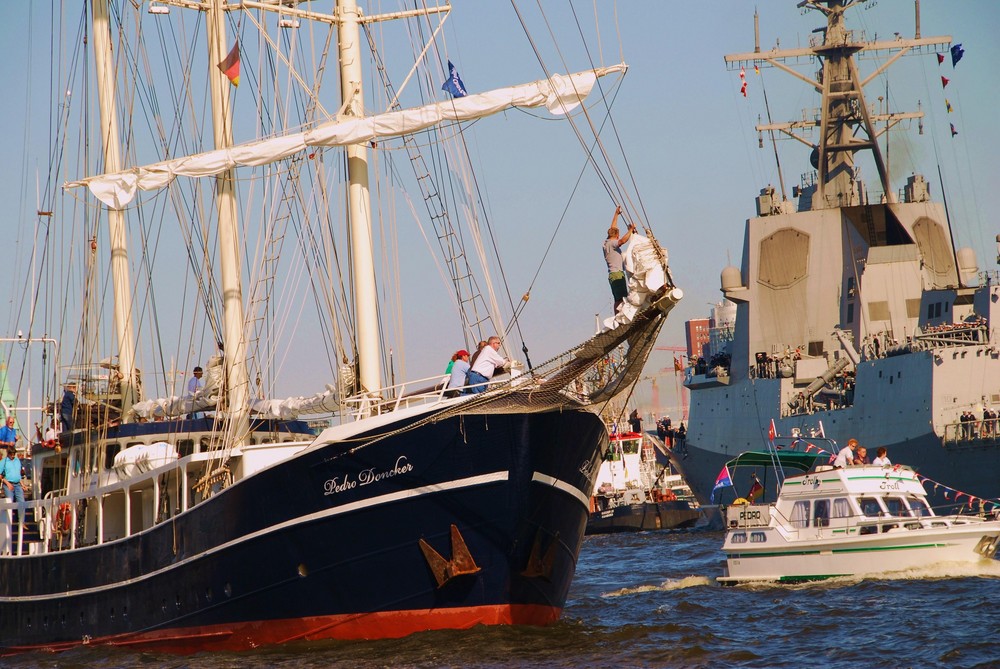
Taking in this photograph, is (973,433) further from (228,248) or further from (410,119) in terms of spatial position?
(228,248)

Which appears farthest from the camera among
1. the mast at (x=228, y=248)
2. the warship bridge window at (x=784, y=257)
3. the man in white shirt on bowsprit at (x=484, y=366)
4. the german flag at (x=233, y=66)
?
the warship bridge window at (x=784, y=257)

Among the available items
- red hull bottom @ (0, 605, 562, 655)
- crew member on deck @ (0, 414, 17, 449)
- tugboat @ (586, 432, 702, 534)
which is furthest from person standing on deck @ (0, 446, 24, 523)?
tugboat @ (586, 432, 702, 534)

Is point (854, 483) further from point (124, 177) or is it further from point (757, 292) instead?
point (757, 292)

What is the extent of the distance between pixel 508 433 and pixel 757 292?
172ft

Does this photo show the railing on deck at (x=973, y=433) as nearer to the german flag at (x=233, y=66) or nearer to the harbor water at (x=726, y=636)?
the harbor water at (x=726, y=636)

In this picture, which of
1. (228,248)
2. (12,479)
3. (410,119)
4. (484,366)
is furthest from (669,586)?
(12,479)

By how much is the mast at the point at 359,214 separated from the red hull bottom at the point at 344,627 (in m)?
3.96

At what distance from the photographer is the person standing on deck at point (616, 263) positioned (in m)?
19.5

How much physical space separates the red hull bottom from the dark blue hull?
0.08 ft

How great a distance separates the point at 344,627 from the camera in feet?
67.8

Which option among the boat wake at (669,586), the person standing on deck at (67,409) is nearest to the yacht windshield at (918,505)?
→ the boat wake at (669,586)

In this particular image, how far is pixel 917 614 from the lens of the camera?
870 inches

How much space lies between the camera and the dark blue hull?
1997cm

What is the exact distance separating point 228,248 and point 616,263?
10.3 m
